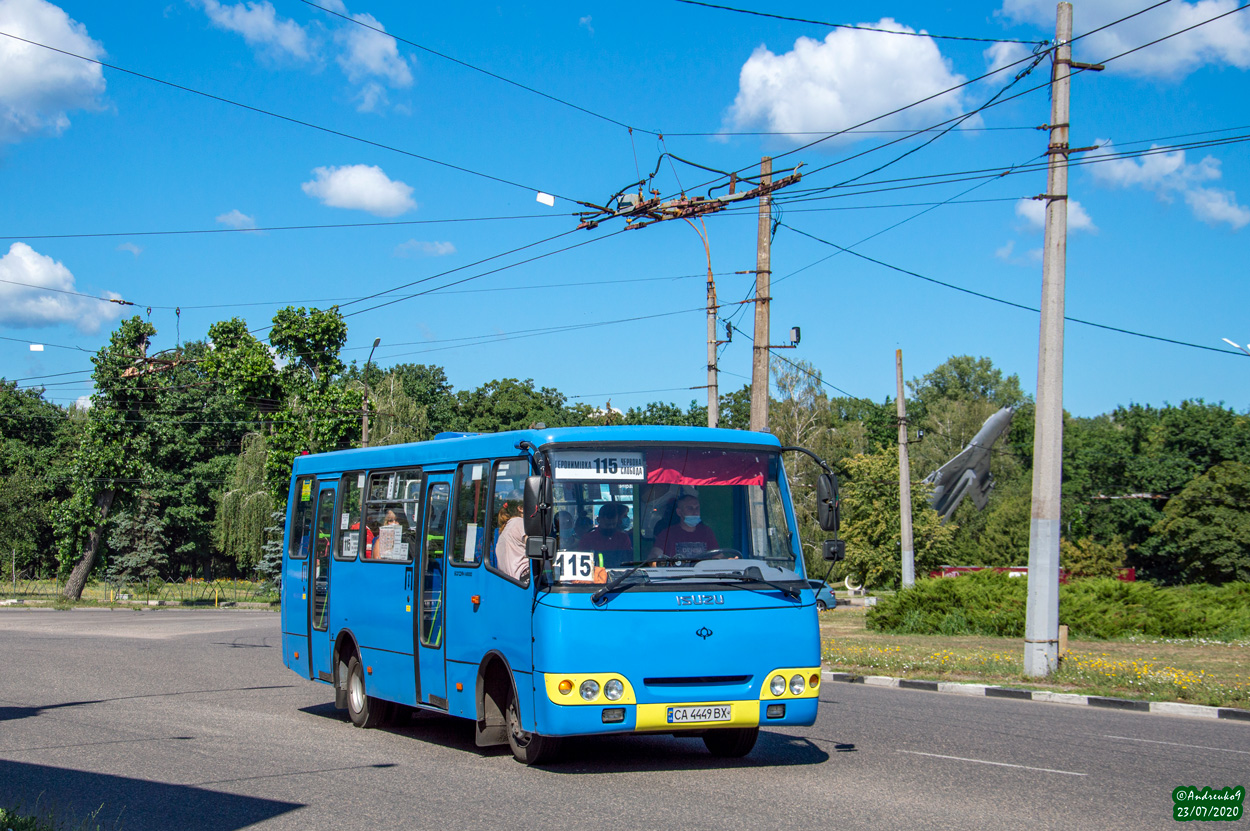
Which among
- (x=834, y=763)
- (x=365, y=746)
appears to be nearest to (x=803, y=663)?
(x=834, y=763)

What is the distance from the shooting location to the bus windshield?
9117 mm

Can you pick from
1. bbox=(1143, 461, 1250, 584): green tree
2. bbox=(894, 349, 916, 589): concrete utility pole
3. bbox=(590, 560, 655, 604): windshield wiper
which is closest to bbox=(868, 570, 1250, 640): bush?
bbox=(894, 349, 916, 589): concrete utility pole

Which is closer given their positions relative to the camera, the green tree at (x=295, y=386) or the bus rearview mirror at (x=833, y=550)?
the bus rearview mirror at (x=833, y=550)

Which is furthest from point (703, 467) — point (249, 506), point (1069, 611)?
point (249, 506)

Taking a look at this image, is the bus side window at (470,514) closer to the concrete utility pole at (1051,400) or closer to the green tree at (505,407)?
the concrete utility pole at (1051,400)

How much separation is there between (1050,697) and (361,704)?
929cm

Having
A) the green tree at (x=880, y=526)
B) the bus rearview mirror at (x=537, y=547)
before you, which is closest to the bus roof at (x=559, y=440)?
the bus rearview mirror at (x=537, y=547)

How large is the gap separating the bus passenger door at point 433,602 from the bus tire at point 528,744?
1.22 m

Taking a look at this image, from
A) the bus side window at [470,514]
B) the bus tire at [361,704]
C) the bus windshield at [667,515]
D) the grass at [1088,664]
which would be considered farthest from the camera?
the grass at [1088,664]

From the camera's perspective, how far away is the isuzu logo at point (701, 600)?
8992 millimetres

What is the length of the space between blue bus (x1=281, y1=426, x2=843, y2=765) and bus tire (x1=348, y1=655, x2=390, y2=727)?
1.45 meters

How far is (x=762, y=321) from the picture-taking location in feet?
74.4

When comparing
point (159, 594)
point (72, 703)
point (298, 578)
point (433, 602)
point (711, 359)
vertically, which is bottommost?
point (159, 594)

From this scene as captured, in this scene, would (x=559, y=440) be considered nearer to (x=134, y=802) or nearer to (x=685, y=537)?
(x=685, y=537)
